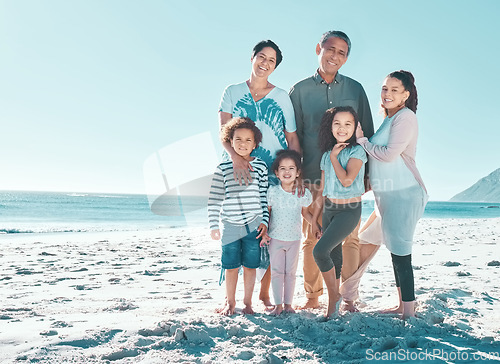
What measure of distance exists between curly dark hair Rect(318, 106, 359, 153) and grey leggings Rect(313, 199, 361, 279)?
0.44 meters

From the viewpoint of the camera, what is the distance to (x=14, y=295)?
3414mm

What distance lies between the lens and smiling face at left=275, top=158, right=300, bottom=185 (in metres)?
2.88

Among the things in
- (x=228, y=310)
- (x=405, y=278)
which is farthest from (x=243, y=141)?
→ (x=405, y=278)

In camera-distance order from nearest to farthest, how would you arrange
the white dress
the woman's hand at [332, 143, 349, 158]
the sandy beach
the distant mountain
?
the sandy beach
the white dress
the woman's hand at [332, 143, 349, 158]
the distant mountain

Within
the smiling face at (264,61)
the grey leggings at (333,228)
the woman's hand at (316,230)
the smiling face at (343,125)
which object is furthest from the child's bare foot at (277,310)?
the smiling face at (264,61)

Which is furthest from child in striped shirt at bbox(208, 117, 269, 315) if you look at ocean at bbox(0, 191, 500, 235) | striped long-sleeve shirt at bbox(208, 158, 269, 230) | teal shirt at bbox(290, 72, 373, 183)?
ocean at bbox(0, 191, 500, 235)

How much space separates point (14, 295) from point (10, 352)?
Result: 1.71 metres

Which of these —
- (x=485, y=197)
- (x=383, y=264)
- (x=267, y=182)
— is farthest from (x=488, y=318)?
(x=485, y=197)

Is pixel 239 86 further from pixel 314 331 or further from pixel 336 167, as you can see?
pixel 314 331

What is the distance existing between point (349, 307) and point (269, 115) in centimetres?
168

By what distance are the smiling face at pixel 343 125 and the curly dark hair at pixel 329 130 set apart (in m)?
0.04

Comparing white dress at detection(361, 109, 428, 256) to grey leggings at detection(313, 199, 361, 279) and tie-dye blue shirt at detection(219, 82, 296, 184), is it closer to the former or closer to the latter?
grey leggings at detection(313, 199, 361, 279)

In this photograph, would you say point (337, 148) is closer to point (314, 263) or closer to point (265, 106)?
point (265, 106)

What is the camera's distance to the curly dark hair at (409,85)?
8.80 feet
